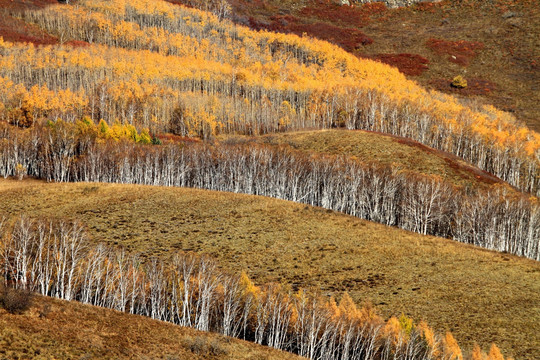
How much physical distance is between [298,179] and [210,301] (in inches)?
2282

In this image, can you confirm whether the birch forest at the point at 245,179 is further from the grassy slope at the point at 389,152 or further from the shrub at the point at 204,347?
the shrub at the point at 204,347

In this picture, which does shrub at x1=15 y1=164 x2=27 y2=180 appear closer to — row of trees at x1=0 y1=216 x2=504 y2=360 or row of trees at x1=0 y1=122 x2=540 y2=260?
row of trees at x1=0 y1=122 x2=540 y2=260

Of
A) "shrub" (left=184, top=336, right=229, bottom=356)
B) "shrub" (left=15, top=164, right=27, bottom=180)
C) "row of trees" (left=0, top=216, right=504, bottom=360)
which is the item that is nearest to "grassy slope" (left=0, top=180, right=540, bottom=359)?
"row of trees" (left=0, top=216, right=504, bottom=360)

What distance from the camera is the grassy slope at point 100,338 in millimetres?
40375

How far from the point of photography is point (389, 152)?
129m

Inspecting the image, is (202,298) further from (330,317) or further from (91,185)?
(91,185)

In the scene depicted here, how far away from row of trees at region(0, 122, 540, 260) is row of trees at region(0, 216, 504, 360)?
41745 mm

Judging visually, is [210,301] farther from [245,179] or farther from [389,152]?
[389,152]

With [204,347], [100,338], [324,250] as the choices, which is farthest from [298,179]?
[100,338]

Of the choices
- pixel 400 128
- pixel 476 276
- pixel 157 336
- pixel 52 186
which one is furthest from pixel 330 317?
pixel 400 128

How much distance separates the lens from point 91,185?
104 metres

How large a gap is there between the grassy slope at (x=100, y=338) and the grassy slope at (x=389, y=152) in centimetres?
7070

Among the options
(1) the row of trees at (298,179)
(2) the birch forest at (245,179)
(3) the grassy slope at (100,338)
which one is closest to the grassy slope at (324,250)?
(2) the birch forest at (245,179)

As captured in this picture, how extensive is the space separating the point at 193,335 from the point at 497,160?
10907 centimetres
